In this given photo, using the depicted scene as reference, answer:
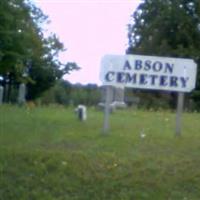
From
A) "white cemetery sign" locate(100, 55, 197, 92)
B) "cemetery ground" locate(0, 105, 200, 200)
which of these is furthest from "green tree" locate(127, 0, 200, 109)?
"cemetery ground" locate(0, 105, 200, 200)

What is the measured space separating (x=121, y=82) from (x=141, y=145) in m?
1.94

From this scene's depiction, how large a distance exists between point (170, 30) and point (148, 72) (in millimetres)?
40747

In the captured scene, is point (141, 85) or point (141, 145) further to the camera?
point (141, 85)

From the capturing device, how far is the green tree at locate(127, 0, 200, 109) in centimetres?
5172

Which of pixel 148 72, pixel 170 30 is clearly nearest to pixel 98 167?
pixel 148 72

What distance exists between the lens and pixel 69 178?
9.81 m

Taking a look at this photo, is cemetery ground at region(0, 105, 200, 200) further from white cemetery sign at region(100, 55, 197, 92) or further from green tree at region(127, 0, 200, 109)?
green tree at region(127, 0, 200, 109)

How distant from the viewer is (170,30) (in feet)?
177

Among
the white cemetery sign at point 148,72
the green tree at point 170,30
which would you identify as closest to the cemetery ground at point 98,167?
the white cemetery sign at point 148,72

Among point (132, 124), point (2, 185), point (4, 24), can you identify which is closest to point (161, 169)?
point (2, 185)

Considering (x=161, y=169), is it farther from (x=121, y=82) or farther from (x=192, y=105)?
(x=192, y=105)

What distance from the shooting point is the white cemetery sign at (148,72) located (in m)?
13.5

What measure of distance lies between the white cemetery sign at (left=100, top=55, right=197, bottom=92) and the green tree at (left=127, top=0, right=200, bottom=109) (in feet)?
121

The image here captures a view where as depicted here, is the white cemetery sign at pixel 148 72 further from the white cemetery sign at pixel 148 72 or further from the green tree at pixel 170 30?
the green tree at pixel 170 30
